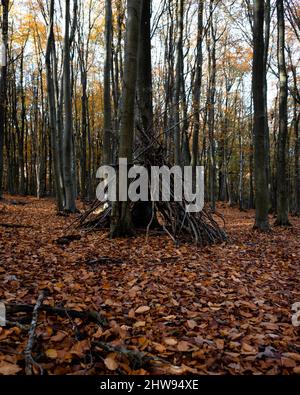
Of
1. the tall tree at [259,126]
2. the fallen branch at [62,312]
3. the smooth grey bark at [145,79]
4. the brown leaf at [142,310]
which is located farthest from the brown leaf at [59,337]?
the tall tree at [259,126]

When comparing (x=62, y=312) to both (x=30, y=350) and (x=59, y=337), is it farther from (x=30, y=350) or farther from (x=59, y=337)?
(x=30, y=350)

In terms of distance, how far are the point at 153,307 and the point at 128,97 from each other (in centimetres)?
358

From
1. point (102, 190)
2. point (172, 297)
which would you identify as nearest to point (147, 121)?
point (102, 190)

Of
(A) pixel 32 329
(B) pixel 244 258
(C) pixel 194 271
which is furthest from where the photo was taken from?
(B) pixel 244 258

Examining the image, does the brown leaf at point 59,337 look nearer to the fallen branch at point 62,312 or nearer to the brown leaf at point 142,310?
the fallen branch at point 62,312

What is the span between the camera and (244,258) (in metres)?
4.47

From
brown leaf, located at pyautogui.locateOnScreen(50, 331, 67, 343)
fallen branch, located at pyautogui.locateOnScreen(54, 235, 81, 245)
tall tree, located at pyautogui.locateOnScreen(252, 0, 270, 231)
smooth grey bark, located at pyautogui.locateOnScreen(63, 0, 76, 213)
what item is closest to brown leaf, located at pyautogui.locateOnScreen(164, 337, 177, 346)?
brown leaf, located at pyautogui.locateOnScreen(50, 331, 67, 343)

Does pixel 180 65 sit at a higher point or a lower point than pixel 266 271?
higher

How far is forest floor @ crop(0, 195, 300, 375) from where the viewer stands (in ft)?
5.76

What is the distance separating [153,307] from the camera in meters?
2.54

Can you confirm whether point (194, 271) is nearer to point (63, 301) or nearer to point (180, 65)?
point (63, 301)

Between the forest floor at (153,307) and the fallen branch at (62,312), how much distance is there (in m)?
0.04

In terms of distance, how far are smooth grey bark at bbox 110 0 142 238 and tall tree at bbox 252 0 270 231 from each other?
352cm
